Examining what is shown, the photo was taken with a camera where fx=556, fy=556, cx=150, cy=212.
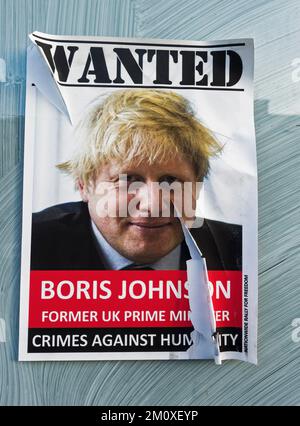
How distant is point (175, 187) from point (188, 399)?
1.82ft

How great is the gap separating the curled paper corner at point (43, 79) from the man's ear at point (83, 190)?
0.16m

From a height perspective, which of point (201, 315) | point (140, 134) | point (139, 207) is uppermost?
point (140, 134)

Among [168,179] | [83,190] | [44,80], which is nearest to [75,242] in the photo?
[83,190]

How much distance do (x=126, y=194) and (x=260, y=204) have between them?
0.36 metres

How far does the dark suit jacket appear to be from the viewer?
1434 mm

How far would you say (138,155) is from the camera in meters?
1.44

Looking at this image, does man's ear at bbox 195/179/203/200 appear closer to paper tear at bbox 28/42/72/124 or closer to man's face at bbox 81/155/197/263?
man's face at bbox 81/155/197/263

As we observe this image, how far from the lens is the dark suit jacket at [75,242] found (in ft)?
4.70

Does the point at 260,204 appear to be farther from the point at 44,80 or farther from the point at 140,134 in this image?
the point at 44,80

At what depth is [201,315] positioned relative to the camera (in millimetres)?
1447

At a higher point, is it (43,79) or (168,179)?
(43,79)

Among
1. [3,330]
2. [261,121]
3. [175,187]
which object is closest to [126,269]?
[175,187]

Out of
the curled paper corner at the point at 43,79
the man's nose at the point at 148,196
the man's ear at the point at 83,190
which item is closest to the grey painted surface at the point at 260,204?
the curled paper corner at the point at 43,79

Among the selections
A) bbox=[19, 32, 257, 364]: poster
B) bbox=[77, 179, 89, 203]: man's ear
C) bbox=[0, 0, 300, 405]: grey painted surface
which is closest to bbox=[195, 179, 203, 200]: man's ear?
bbox=[19, 32, 257, 364]: poster
